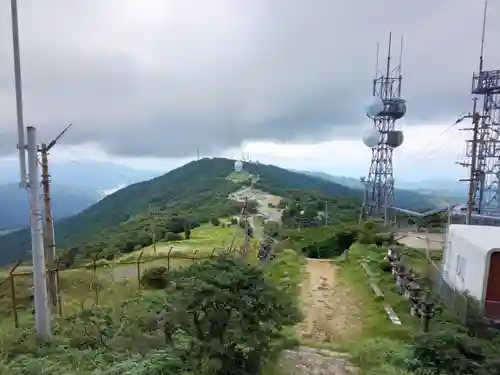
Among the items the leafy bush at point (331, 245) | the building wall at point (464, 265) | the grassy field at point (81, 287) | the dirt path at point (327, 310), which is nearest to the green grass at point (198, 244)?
the grassy field at point (81, 287)

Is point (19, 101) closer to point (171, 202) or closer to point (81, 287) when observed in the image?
point (81, 287)

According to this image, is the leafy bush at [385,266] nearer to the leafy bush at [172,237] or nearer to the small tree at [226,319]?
the small tree at [226,319]

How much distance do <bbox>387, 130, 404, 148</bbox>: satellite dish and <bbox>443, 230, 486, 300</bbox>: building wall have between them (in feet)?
66.3

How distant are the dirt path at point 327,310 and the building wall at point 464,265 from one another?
285 centimetres

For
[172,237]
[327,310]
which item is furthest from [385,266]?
[172,237]

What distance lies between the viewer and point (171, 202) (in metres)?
70.0

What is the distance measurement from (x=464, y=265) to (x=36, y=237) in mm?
10437

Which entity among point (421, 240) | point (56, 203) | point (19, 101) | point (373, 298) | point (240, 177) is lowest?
point (56, 203)

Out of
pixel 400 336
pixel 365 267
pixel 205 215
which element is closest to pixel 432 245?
pixel 365 267

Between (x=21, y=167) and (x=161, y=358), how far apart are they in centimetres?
453

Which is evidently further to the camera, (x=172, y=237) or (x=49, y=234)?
(x=172, y=237)

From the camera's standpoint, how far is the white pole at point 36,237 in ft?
27.4

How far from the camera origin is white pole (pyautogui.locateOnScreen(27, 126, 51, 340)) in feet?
27.4

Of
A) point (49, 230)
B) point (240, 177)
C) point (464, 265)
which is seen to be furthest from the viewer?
point (240, 177)
